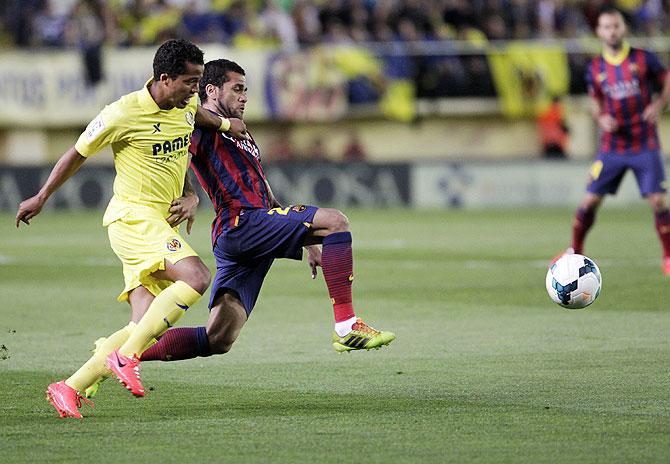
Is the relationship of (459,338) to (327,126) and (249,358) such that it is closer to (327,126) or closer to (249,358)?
(249,358)

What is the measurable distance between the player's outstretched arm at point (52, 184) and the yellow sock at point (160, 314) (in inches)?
28.9

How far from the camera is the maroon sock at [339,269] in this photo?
732cm

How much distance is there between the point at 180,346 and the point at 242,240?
26.0 inches

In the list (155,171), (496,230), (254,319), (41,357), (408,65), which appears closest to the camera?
(155,171)

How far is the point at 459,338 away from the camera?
943cm

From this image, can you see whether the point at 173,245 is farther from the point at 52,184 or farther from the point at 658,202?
the point at 658,202

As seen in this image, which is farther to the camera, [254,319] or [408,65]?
[408,65]

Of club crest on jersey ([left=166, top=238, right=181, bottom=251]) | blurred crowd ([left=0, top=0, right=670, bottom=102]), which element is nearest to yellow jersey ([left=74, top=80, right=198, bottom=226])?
club crest on jersey ([left=166, top=238, right=181, bottom=251])

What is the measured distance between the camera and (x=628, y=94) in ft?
43.5

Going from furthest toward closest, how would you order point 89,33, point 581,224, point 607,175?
point 89,33, point 581,224, point 607,175

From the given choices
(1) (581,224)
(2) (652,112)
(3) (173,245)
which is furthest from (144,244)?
(2) (652,112)

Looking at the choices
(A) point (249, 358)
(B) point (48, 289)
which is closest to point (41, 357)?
(A) point (249, 358)

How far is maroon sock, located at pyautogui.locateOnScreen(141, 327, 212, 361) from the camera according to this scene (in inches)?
287

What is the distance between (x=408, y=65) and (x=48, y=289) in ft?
44.3
